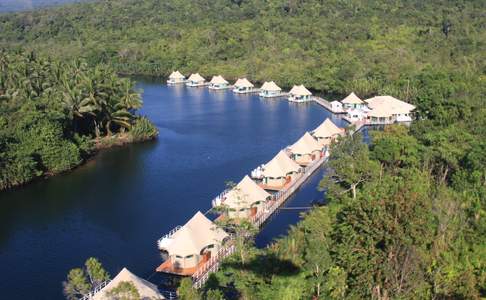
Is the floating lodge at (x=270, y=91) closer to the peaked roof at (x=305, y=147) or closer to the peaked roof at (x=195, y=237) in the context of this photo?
the peaked roof at (x=305, y=147)

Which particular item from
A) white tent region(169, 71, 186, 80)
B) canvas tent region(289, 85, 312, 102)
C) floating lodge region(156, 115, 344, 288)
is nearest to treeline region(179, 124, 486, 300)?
floating lodge region(156, 115, 344, 288)

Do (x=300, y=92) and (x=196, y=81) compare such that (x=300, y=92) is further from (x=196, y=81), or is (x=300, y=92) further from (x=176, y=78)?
(x=176, y=78)

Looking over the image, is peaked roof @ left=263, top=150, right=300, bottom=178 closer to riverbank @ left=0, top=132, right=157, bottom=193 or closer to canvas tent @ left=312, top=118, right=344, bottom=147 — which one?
canvas tent @ left=312, top=118, right=344, bottom=147

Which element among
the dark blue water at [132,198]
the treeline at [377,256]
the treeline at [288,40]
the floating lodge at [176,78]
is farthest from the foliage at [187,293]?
the floating lodge at [176,78]

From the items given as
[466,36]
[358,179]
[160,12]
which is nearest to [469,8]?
[466,36]

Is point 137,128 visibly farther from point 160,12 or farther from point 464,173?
A: point 160,12

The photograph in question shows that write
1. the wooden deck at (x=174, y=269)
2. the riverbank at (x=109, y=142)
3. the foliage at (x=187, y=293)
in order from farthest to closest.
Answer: the riverbank at (x=109, y=142) → the wooden deck at (x=174, y=269) → the foliage at (x=187, y=293)
